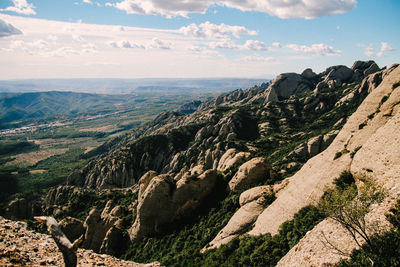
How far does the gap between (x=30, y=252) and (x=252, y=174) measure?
39236mm

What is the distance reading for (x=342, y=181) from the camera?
2864cm

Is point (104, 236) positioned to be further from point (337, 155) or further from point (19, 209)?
point (337, 155)

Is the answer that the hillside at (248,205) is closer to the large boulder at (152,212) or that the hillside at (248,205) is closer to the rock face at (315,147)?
the large boulder at (152,212)

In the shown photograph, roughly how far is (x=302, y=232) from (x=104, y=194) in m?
88.0

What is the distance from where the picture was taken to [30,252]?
2045 centimetres

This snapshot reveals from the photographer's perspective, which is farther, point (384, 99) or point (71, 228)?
point (71, 228)

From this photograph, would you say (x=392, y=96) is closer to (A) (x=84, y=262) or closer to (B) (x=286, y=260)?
(B) (x=286, y=260)

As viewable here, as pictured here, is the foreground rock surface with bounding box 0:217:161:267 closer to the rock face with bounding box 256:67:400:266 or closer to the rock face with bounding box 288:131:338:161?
the rock face with bounding box 256:67:400:266

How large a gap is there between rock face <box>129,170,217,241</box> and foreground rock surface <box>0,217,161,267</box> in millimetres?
24942

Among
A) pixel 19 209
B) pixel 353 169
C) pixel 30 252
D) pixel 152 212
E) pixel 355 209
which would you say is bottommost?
pixel 19 209

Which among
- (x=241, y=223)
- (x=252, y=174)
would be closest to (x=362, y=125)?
(x=252, y=174)

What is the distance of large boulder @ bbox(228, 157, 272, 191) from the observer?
4903cm

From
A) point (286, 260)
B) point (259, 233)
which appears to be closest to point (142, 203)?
point (259, 233)

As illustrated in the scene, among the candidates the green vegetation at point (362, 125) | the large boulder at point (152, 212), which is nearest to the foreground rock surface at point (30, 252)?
the large boulder at point (152, 212)
